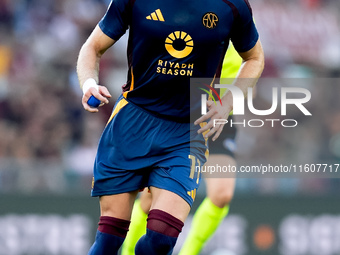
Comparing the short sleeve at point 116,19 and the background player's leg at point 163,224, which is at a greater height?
the short sleeve at point 116,19

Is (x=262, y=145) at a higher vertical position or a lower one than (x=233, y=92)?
higher

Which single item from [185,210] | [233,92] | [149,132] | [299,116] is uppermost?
[299,116]

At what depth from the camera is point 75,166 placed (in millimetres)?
10055

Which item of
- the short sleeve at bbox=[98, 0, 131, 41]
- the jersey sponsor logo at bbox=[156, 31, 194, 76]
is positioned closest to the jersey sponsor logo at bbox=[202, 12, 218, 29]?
the jersey sponsor logo at bbox=[156, 31, 194, 76]

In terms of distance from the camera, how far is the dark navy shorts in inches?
207

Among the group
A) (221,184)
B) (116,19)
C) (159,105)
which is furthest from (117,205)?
(221,184)

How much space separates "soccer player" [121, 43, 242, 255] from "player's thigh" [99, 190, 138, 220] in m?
1.10

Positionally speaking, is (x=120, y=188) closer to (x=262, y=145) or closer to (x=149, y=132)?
(x=149, y=132)

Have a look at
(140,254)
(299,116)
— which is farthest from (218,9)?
(299,116)

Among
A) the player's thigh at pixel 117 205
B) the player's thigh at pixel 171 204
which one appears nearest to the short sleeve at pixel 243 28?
the player's thigh at pixel 171 204

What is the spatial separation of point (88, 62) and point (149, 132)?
674 mm

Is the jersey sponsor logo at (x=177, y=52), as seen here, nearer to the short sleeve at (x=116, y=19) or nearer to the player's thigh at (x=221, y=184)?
the short sleeve at (x=116, y=19)

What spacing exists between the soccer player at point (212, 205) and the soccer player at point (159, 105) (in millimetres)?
1131

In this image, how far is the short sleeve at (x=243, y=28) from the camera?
515cm
